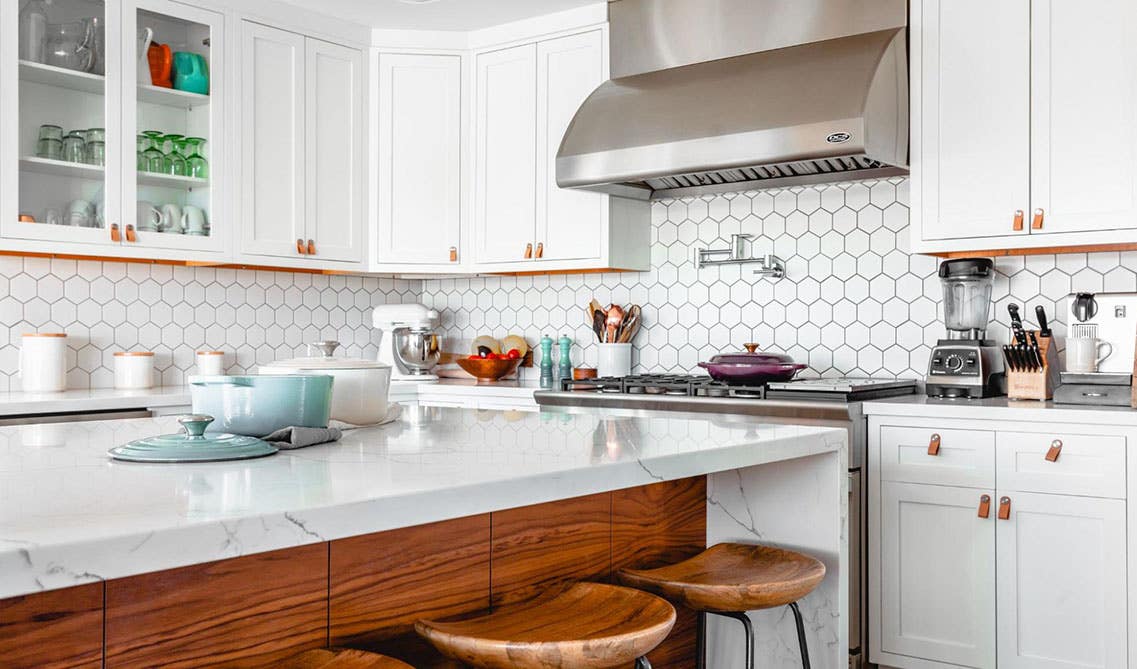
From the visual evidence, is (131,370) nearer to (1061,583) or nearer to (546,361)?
(546,361)

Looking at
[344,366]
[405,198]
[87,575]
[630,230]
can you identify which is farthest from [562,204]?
[87,575]

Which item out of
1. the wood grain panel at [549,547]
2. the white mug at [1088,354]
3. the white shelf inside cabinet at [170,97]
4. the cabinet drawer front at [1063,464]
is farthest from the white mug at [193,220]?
the white mug at [1088,354]

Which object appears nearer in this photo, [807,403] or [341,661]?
[341,661]

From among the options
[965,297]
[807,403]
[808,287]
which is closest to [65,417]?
[807,403]

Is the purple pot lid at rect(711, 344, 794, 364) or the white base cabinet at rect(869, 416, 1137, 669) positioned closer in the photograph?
the white base cabinet at rect(869, 416, 1137, 669)

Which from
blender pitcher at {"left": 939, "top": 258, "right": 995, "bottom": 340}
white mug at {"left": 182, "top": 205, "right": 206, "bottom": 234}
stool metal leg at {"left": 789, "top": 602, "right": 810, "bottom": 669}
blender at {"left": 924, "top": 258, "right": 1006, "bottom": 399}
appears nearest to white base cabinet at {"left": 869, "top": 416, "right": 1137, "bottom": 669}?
blender at {"left": 924, "top": 258, "right": 1006, "bottom": 399}

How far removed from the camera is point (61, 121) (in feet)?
11.0

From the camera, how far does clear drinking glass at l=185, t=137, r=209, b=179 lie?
3.69m

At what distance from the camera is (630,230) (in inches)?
158

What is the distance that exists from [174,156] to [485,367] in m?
1.44

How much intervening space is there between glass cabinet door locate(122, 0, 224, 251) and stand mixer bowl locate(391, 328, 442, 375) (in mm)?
946

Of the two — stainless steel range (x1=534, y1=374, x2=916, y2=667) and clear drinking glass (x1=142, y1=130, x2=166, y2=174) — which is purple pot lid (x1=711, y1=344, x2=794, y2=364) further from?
clear drinking glass (x1=142, y1=130, x2=166, y2=174)

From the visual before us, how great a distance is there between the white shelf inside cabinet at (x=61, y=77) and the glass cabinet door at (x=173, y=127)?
9 cm

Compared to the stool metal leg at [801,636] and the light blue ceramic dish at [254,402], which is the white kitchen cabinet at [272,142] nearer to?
the light blue ceramic dish at [254,402]
